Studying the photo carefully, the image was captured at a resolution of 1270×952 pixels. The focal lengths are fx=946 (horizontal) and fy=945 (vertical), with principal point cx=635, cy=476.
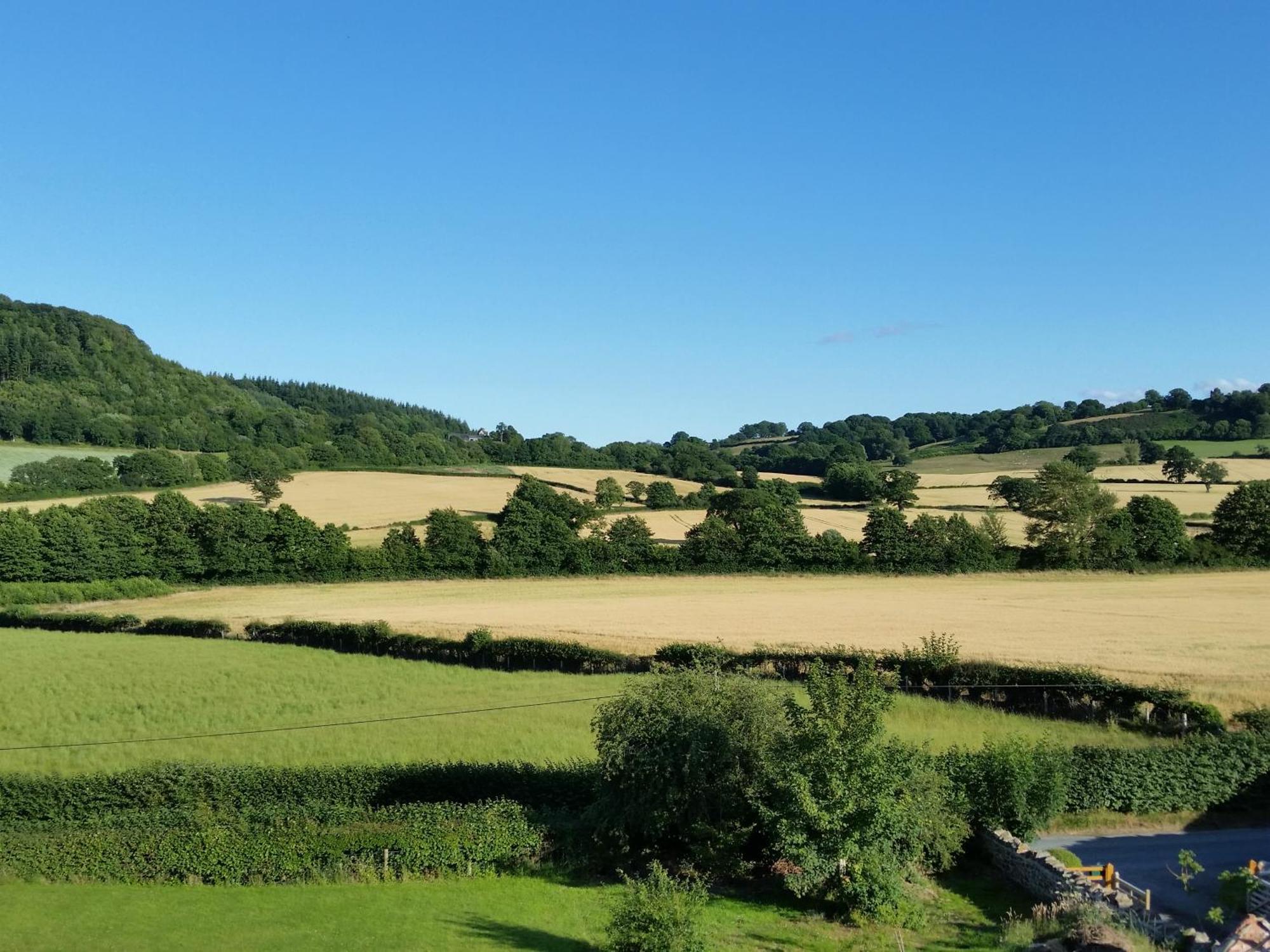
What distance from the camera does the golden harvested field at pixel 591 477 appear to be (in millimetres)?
98438

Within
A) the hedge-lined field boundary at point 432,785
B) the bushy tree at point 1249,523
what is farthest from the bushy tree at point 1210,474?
the hedge-lined field boundary at point 432,785

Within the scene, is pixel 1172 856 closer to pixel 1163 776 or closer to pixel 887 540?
pixel 1163 776

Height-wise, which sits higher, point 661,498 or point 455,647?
point 661,498

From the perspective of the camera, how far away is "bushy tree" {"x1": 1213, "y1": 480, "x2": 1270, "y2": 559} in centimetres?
6103

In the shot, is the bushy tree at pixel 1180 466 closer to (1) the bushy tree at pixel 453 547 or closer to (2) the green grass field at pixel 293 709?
(1) the bushy tree at pixel 453 547

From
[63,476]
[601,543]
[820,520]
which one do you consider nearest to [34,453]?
[63,476]

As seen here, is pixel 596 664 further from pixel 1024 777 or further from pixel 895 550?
pixel 895 550

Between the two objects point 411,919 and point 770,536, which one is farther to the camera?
point 770,536

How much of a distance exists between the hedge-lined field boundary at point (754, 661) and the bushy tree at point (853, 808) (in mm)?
3082

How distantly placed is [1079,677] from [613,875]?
19.3 metres

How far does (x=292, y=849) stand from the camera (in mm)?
21344

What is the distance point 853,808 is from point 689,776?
404 centimetres

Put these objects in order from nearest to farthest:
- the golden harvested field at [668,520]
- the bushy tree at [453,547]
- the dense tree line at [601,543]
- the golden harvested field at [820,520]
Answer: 1. the dense tree line at [601,543]
2. the bushy tree at [453,547]
3. the golden harvested field at [820,520]
4. the golden harvested field at [668,520]

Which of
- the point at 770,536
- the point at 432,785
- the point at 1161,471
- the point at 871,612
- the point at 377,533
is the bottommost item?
→ the point at 432,785
